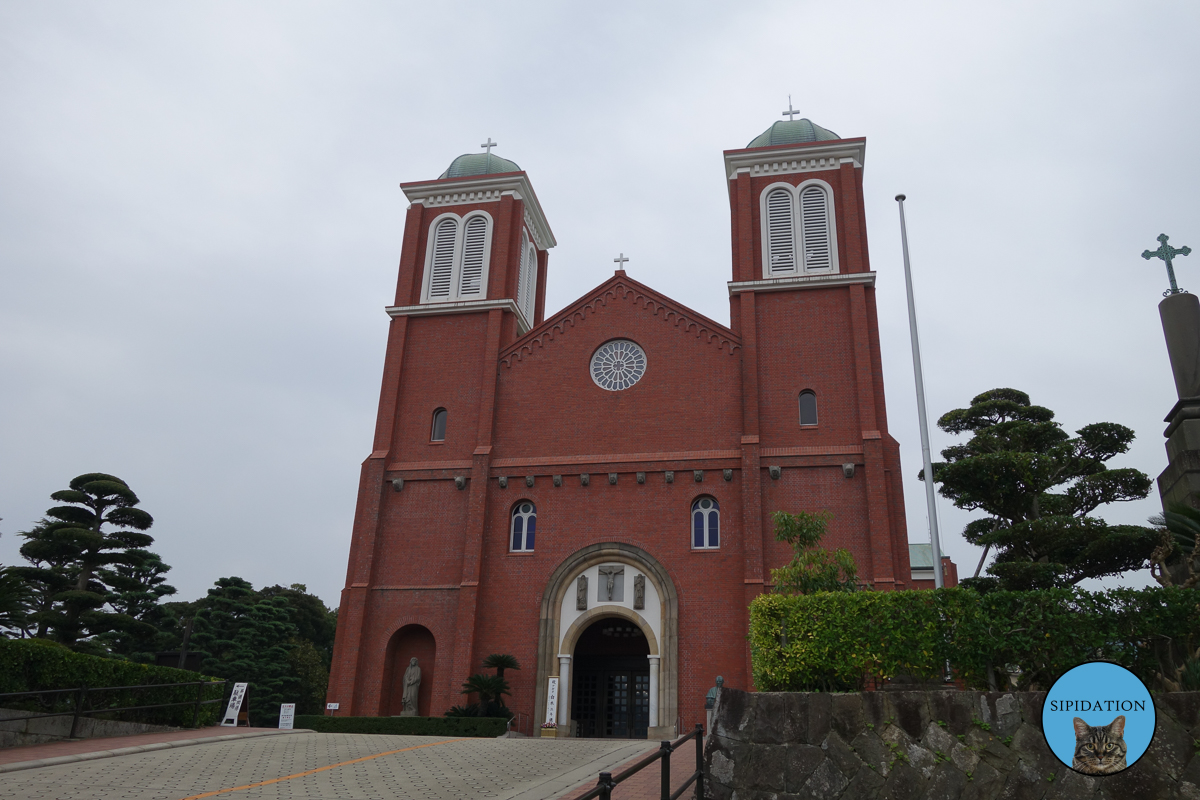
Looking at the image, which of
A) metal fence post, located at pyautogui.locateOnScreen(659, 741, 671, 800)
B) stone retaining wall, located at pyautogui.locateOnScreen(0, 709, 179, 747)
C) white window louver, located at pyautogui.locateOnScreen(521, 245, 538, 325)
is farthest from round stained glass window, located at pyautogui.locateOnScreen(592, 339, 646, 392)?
metal fence post, located at pyautogui.locateOnScreen(659, 741, 671, 800)

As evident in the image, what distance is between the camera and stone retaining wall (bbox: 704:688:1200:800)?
966 centimetres

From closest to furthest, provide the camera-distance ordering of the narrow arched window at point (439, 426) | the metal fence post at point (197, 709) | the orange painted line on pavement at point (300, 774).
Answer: the orange painted line on pavement at point (300, 774)
the metal fence post at point (197, 709)
the narrow arched window at point (439, 426)

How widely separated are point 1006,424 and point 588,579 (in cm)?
1136

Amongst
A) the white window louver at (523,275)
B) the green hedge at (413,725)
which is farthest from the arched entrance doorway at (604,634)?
the white window louver at (523,275)

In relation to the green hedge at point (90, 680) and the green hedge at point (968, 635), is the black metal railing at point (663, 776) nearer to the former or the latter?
the green hedge at point (968, 635)

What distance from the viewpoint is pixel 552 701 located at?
21281 mm

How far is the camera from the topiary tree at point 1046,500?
1722cm

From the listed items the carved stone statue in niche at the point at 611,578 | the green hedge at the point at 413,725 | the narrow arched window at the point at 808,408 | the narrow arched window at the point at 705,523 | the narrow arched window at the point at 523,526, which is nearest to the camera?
the green hedge at the point at 413,725

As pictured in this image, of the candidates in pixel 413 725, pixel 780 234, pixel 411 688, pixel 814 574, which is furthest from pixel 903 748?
pixel 780 234

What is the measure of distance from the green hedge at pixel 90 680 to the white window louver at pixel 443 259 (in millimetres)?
14299

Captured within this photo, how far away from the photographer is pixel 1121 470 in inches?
747

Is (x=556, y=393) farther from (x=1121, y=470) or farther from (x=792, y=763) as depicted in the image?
(x=792, y=763)

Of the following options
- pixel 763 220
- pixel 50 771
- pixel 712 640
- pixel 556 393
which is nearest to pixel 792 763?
pixel 50 771

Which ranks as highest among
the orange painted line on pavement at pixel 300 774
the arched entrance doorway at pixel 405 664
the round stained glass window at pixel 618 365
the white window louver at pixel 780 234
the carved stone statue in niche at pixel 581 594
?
the white window louver at pixel 780 234
